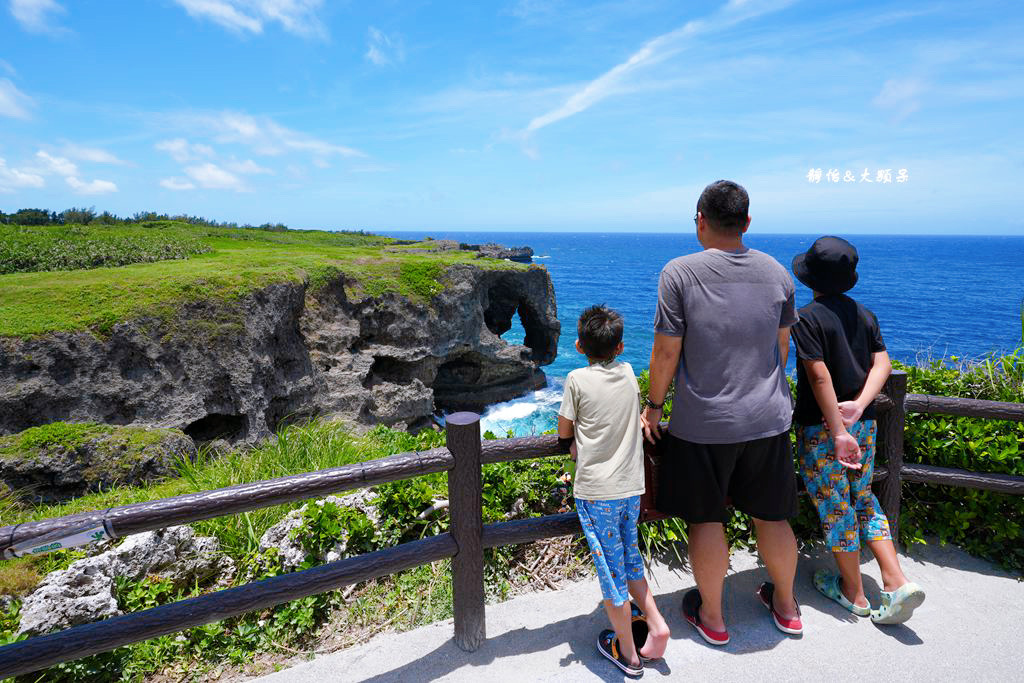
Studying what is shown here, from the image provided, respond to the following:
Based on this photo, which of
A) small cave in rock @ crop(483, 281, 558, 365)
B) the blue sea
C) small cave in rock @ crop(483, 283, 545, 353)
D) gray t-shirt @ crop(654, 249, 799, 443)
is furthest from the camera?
small cave in rock @ crop(483, 283, 545, 353)

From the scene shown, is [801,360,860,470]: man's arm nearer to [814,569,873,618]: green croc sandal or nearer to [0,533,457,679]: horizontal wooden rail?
[814,569,873,618]: green croc sandal

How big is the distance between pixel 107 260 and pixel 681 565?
23.0m

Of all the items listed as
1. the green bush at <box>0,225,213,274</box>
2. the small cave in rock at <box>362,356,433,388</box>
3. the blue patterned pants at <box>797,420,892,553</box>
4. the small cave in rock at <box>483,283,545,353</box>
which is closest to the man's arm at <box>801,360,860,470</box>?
the blue patterned pants at <box>797,420,892,553</box>

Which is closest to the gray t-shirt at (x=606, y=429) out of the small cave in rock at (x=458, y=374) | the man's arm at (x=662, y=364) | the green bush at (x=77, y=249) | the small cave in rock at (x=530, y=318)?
the man's arm at (x=662, y=364)

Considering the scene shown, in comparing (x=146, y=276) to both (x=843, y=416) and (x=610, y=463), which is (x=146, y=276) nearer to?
(x=610, y=463)

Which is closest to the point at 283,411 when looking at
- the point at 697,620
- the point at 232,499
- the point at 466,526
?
the point at 232,499

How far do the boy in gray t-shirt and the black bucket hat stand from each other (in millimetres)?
1318

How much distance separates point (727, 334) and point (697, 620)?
200 cm

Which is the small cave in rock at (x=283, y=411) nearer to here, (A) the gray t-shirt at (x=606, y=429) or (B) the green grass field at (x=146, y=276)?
(B) the green grass field at (x=146, y=276)

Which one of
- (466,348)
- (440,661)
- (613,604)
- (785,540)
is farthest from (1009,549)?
(466,348)

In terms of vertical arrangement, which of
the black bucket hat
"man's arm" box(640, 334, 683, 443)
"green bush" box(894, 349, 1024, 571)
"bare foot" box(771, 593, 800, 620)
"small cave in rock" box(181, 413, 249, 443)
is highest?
the black bucket hat

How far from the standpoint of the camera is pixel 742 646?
3.44m

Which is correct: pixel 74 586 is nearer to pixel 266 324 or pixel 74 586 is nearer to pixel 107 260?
pixel 266 324

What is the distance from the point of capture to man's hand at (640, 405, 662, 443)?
3186 millimetres
